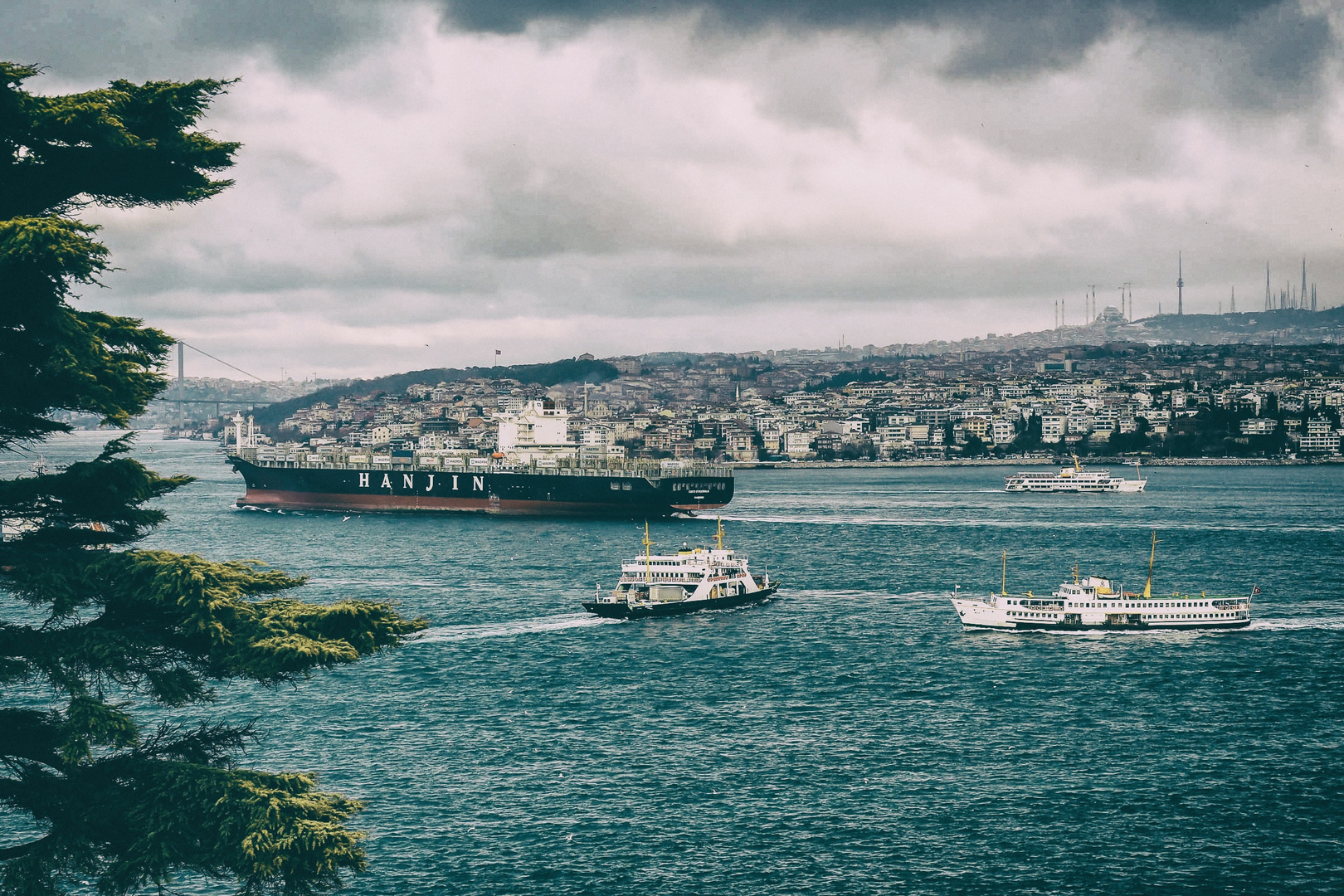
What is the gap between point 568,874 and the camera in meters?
22.5

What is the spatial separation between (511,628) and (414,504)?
189ft

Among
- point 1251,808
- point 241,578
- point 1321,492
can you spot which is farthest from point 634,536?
point 1321,492

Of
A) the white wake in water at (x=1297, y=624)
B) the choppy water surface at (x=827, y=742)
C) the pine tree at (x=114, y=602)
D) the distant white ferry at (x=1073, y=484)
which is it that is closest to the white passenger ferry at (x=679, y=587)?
the choppy water surface at (x=827, y=742)

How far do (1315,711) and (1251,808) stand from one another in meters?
9.77

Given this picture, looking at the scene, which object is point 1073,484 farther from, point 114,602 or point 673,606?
point 114,602

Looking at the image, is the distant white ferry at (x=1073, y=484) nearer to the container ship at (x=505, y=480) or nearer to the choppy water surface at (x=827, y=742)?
the container ship at (x=505, y=480)

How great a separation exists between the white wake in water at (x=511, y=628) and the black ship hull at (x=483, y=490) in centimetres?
4279

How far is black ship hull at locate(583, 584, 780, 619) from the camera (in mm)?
49125

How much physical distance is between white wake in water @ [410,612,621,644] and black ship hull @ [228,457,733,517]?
4279 centimetres

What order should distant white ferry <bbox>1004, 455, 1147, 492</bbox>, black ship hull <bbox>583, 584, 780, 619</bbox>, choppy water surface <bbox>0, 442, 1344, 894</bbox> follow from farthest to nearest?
1. distant white ferry <bbox>1004, 455, 1147, 492</bbox>
2. black ship hull <bbox>583, 584, 780, 619</bbox>
3. choppy water surface <bbox>0, 442, 1344, 894</bbox>

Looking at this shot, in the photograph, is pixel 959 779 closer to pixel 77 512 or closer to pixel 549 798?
pixel 549 798

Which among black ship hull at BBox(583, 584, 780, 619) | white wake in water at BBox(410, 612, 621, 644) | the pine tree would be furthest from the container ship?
the pine tree

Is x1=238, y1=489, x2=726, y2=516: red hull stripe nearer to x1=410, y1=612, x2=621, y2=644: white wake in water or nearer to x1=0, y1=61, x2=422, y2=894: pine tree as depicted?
x1=410, y1=612, x2=621, y2=644: white wake in water

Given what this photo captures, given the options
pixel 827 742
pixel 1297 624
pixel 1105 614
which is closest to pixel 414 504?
pixel 1105 614
